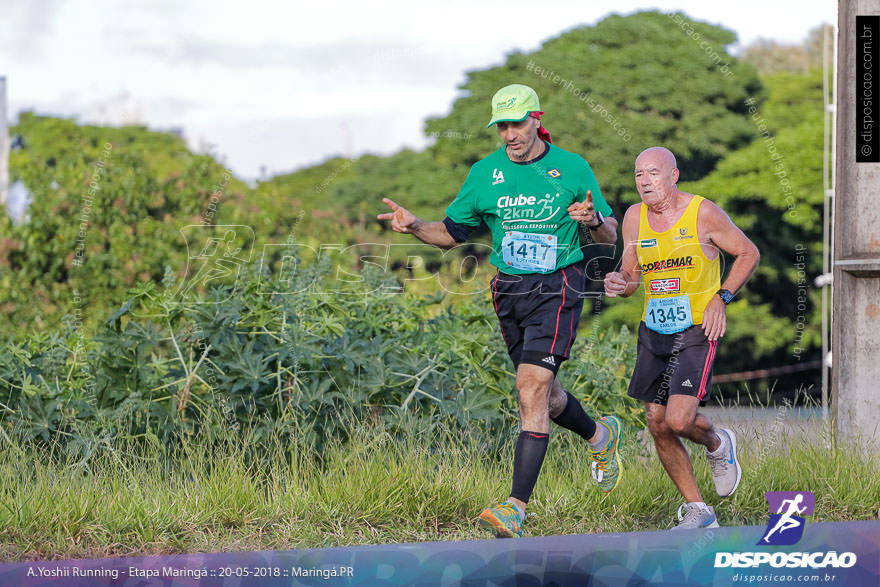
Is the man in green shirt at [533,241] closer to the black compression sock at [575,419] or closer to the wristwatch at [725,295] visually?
the black compression sock at [575,419]

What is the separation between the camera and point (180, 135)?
49.8m

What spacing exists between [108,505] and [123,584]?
840 millimetres

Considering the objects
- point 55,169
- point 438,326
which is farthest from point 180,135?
point 438,326

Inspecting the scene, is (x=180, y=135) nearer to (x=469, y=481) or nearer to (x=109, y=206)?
(x=109, y=206)

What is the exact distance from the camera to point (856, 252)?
7539mm

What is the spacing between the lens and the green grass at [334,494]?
5.80 m

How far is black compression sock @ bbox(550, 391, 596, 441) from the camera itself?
644 cm

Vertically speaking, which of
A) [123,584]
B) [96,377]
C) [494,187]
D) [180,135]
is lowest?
[123,584]

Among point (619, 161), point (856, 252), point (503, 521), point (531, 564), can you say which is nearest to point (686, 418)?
point (503, 521)

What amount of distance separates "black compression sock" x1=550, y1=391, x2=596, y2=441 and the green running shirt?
81cm

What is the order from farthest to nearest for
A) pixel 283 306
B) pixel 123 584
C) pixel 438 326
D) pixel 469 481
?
1. pixel 438 326
2. pixel 283 306
3. pixel 469 481
4. pixel 123 584

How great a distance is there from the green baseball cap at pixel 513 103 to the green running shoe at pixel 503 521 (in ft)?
6.55

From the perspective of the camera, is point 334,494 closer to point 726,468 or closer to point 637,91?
point 726,468

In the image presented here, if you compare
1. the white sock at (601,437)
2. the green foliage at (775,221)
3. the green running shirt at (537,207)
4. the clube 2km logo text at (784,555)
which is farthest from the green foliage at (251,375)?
the green foliage at (775,221)
